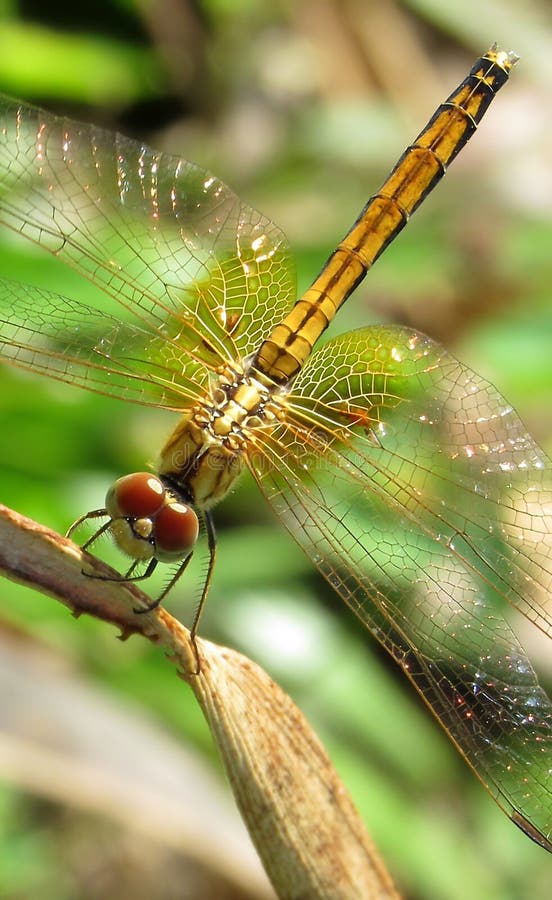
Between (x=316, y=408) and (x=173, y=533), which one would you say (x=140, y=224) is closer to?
(x=316, y=408)

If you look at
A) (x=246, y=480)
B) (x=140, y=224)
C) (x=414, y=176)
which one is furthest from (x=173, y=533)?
(x=246, y=480)

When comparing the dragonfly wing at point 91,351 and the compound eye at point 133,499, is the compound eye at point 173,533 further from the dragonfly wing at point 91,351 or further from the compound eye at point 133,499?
the dragonfly wing at point 91,351

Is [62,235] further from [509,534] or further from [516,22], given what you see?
[516,22]

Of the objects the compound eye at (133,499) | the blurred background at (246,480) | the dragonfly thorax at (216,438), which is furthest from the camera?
the blurred background at (246,480)

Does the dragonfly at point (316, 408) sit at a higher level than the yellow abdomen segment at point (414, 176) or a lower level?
lower

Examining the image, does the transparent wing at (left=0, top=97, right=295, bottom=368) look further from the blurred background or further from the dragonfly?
the blurred background

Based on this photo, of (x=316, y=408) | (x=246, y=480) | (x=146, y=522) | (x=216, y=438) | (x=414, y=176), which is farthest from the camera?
(x=246, y=480)

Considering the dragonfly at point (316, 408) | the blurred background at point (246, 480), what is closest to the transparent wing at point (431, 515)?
the dragonfly at point (316, 408)

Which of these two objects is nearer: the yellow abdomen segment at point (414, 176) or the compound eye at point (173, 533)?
the compound eye at point (173, 533)
